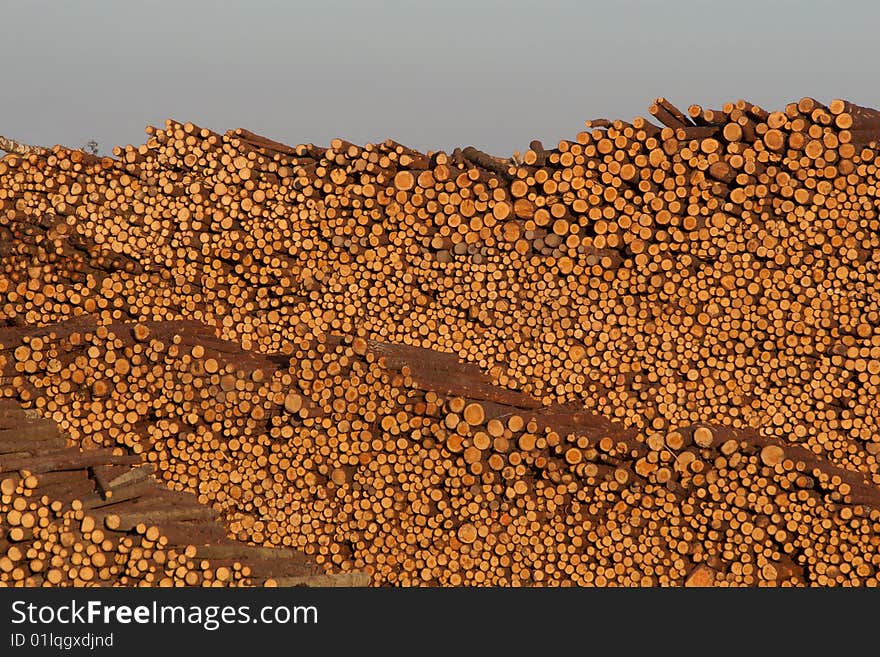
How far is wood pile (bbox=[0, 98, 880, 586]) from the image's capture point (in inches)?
269

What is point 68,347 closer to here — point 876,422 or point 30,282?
point 30,282

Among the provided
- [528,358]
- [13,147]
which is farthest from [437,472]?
[13,147]

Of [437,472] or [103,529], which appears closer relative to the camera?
[103,529]

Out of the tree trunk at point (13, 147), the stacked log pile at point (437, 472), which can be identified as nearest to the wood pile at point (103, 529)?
the stacked log pile at point (437, 472)

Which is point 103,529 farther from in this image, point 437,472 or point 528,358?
point 528,358

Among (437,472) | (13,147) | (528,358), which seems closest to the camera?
(437,472)

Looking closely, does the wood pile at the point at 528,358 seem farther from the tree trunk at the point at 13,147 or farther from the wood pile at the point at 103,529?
the tree trunk at the point at 13,147

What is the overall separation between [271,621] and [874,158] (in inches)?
205

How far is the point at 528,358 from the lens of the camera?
7.38m

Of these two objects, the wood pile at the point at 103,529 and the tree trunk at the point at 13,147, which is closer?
the wood pile at the point at 103,529

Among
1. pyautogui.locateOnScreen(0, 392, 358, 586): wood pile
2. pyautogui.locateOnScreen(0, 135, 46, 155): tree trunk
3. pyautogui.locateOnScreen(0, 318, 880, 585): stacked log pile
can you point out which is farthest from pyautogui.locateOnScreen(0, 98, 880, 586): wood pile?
pyautogui.locateOnScreen(0, 135, 46, 155): tree trunk

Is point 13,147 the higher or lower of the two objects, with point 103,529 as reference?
higher

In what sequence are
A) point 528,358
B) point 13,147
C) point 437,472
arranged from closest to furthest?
point 437,472 → point 528,358 → point 13,147

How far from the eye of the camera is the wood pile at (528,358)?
6820 millimetres
